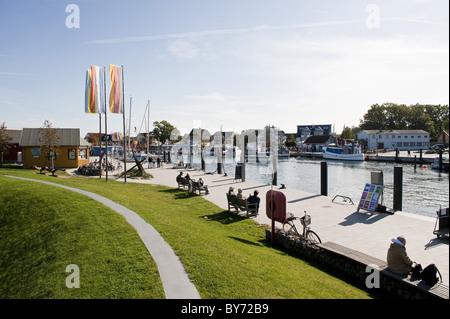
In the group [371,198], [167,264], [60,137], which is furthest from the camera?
[60,137]

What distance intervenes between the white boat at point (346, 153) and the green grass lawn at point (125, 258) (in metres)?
70.8

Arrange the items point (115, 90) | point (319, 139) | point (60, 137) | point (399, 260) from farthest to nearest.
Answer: point (319, 139) < point (60, 137) < point (115, 90) < point (399, 260)

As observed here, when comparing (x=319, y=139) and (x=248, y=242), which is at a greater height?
(x=319, y=139)

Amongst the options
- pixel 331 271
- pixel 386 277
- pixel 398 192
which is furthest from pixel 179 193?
pixel 386 277

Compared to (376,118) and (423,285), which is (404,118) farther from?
(423,285)

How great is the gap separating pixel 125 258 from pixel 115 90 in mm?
18841

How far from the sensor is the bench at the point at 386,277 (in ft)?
21.0

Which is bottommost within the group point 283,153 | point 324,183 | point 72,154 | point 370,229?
point 370,229

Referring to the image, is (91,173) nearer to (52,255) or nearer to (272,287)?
(52,255)

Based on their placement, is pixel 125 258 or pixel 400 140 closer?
pixel 125 258

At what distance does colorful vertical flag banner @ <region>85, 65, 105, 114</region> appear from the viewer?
2381 centimetres

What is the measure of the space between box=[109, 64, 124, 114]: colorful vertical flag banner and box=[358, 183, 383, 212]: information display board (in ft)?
59.7

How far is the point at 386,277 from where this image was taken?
717 centimetres

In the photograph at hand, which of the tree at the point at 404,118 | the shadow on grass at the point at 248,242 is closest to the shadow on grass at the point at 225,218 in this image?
the shadow on grass at the point at 248,242
